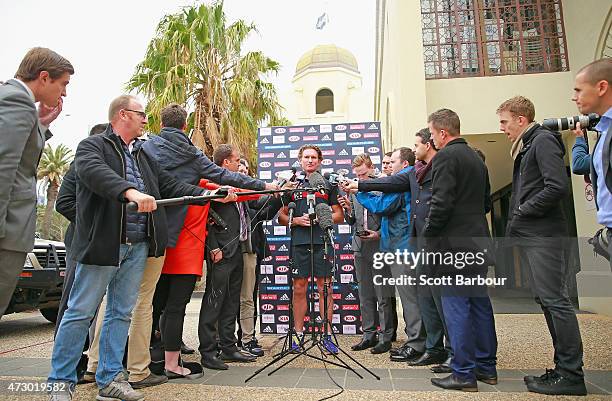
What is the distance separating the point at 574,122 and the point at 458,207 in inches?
37.7

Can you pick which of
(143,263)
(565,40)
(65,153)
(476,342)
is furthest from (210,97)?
(65,153)

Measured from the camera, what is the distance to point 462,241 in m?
3.27

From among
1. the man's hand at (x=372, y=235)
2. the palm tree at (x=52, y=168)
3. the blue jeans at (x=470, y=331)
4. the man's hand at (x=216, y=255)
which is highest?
the palm tree at (x=52, y=168)

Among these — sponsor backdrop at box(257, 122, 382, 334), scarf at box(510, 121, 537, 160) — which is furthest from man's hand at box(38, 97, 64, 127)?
sponsor backdrop at box(257, 122, 382, 334)

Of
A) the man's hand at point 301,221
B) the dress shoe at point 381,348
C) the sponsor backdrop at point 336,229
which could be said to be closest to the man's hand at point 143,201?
the man's hand at point 301,221

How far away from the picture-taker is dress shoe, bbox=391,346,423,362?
13.6ft

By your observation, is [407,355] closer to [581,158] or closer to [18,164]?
[581,158]

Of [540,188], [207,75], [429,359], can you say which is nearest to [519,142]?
[540,188]

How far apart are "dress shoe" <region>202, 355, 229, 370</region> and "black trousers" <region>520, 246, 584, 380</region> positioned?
257 cm

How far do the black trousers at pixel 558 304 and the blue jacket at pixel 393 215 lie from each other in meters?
1.42

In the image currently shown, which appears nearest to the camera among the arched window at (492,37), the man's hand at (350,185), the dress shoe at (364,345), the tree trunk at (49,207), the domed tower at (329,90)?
the man's hand at (350,185)

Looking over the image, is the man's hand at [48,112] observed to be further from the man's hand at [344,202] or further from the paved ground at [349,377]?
the man's hand at [344,202]

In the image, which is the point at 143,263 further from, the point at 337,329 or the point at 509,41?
the point at 509,41

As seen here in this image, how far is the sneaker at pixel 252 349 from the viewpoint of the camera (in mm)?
4469
